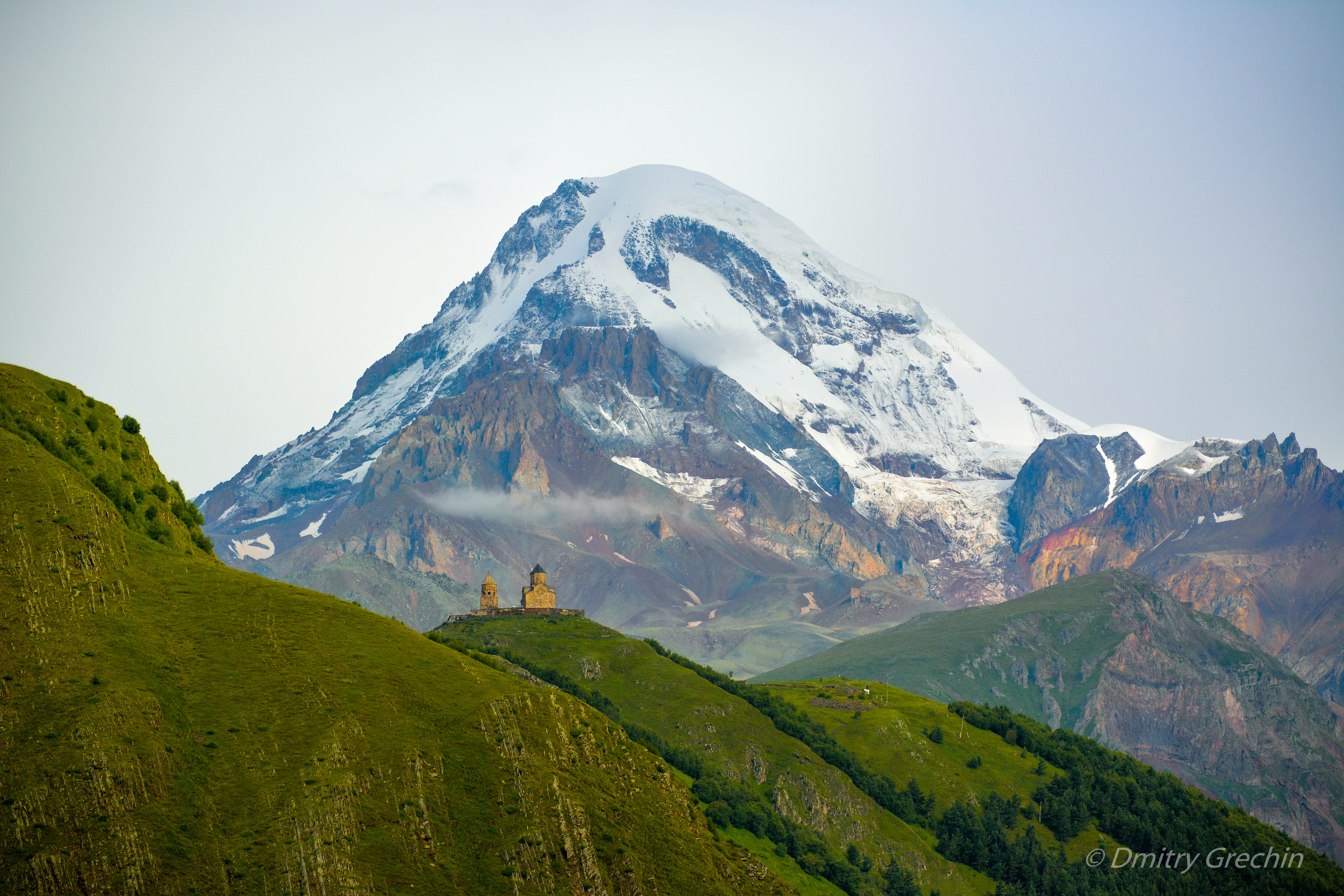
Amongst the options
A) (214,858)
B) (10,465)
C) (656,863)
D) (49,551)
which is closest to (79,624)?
(49,551)

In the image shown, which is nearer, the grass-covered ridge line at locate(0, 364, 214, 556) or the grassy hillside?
the grassy hillside

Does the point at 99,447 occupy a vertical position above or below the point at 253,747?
above

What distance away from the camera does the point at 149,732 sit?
10569cm

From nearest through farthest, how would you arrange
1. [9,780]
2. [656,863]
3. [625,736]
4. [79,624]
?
[9,780] < [79,624] < [656,863] < [625,736]

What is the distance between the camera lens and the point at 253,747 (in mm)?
109625

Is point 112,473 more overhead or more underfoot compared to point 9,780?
more overhead

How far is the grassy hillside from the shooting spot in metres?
97.8

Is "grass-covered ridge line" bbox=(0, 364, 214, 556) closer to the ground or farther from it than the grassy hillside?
farther from it

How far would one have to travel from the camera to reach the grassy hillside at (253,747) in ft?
321

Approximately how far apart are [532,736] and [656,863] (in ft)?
54.6

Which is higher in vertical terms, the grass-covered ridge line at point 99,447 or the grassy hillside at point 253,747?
the grass-covered ridge line at point 99,447

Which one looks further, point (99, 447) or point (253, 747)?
point (99, 447)

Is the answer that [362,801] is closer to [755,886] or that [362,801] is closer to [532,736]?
[532,736]

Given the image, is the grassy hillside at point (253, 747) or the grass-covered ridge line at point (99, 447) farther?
the grass-covered ridge line at point (99, 447)
